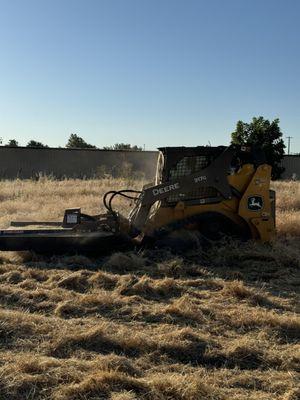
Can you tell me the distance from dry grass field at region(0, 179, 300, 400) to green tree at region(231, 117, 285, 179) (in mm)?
23105

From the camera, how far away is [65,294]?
19.2 ft

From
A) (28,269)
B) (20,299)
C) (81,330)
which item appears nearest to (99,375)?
(81,330)

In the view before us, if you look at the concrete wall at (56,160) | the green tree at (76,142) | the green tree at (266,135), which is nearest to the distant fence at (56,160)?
the concrete wall at (56,160)

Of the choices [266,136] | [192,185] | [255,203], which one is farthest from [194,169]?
[266,136]

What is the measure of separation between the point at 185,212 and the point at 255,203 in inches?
42.3

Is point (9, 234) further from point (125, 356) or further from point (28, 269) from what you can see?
point (125, 356)

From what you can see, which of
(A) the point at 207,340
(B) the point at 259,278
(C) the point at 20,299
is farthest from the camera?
(B) the point at 259,278

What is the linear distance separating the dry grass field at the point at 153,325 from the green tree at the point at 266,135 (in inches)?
910

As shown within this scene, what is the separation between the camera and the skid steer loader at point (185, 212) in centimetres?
775

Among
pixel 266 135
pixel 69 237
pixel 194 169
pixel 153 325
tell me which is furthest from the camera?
pixel 266 135

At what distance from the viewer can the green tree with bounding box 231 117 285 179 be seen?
30766mm

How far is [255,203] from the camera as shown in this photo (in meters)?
8.12

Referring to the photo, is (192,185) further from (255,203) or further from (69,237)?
(69,237)

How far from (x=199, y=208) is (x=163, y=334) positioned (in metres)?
3.58
